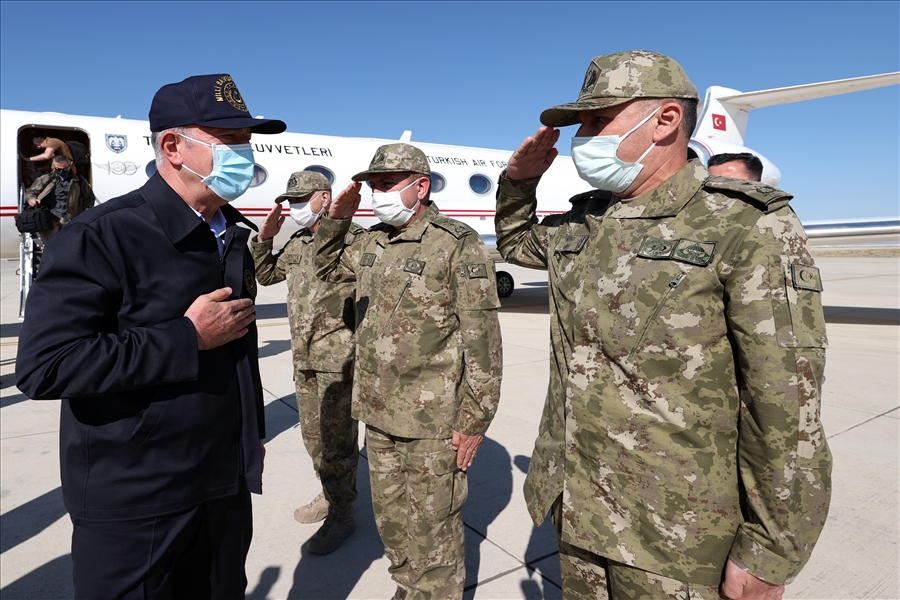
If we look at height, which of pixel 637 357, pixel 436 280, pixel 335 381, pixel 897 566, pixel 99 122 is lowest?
pixel 897 566

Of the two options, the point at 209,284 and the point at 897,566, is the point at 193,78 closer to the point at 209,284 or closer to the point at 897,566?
the point at 209,284

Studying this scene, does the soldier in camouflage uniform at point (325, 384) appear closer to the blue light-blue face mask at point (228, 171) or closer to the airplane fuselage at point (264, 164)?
the blue light-blue face mask at point (228, 171)

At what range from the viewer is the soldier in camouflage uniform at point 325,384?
3602 mm

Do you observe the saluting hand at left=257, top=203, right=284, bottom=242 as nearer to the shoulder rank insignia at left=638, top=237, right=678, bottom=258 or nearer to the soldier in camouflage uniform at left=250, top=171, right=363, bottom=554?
the soldier in camouflage uniform at left=250, top=171, right=363, bottom=554

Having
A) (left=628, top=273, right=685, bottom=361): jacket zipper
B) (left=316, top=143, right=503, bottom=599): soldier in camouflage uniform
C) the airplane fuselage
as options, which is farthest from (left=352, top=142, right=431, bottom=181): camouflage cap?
the airplane fuselage

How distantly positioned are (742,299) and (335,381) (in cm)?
278

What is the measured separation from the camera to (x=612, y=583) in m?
1.73

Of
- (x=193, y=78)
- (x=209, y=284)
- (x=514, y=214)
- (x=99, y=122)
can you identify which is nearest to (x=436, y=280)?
(x=514, y=214)

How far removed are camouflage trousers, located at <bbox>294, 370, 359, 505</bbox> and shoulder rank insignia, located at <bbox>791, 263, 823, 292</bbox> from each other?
2.83 m

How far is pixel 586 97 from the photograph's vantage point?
5.91 feet

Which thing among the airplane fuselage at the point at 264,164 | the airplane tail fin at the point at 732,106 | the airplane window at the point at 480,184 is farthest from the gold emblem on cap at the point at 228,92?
the airplane tail fin at the point at 732,106

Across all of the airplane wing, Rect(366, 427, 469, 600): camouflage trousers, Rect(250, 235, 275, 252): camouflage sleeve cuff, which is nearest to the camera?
Rect(366, 427, 469, 600): camouflage trousers

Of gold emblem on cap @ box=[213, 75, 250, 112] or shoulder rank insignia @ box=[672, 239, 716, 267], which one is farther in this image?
gold emblem on cap @ box=[213, 75, 250, 112]

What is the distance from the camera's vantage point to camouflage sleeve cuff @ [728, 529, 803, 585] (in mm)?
1420
